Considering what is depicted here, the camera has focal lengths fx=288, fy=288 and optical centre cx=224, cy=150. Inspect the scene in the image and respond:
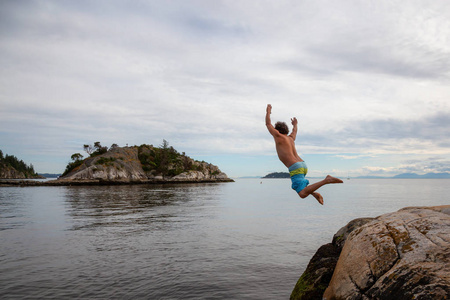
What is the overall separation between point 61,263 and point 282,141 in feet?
31.9

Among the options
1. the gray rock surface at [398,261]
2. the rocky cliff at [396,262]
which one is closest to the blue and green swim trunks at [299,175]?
the rocky cliff at [396,262]

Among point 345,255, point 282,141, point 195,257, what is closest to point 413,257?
point 345,255

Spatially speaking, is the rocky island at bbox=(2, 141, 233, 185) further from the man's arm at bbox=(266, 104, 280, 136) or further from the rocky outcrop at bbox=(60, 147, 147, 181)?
the man's arm at bbox=(266, 104, 280, 136)

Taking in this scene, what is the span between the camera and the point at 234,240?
15.8 metres

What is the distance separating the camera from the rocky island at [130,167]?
10925 centimetres

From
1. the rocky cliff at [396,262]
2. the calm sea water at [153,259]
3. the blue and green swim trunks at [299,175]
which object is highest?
the blue and green swim trunks at [299,175]

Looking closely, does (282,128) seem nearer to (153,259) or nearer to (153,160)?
(153,259)

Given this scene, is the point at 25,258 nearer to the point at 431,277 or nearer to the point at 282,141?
the point at 282,141

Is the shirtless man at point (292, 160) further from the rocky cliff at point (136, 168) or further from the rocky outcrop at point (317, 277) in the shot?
the rocky cliff at point (136, 168)

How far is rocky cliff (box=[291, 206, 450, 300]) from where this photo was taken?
178 inches

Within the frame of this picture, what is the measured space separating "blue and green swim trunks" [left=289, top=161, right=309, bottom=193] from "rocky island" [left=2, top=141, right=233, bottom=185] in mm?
107385

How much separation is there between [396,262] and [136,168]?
133 meters

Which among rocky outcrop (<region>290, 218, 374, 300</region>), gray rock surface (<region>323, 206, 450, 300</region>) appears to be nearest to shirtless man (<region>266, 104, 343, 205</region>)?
rocky outcrop (<region>290, 218, 374, 300</region>)

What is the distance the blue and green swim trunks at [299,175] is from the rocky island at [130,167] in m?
107
